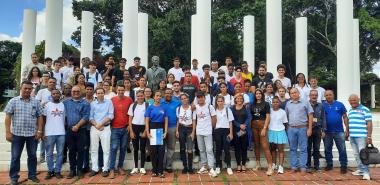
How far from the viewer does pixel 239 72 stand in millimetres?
11375

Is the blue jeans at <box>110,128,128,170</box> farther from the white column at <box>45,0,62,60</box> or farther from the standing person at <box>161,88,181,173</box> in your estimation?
the white column at <box>45,0,62,60</box>

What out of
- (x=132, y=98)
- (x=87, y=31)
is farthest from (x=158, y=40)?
(x=132, y=98)

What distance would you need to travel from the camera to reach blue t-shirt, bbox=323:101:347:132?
9203mm

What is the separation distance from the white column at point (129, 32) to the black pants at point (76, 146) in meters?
9.41

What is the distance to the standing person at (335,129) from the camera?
30.1 feet

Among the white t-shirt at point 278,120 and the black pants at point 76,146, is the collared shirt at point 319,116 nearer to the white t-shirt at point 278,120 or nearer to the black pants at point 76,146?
the white t-shirt at point 278,120

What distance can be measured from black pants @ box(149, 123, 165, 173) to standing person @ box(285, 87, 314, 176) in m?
3.32

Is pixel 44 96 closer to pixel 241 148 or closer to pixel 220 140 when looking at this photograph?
pixel 220 140

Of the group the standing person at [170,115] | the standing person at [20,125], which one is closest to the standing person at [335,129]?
the standing person at [170,115]

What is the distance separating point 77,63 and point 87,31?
45.4ft

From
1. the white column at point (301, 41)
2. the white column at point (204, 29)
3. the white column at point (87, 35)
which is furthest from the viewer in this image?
the white column at point (301, 41)

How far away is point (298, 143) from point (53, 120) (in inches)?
243

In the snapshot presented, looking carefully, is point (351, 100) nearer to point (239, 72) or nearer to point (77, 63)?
point (239, 72)

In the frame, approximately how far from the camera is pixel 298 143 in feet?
29.8
